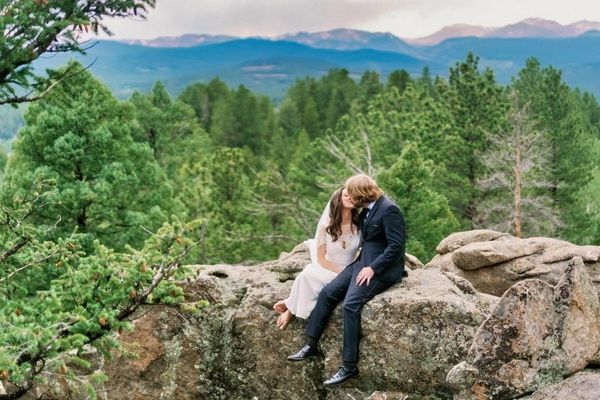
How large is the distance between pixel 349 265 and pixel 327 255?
359 millimetres

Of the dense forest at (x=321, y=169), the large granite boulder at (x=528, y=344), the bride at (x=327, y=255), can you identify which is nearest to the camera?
the large granite boulder at (x=528, y=344)

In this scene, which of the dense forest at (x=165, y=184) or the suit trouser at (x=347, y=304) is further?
the suit trouser at (x=347, y=304)

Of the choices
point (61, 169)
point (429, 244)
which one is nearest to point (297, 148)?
point (429, 244)

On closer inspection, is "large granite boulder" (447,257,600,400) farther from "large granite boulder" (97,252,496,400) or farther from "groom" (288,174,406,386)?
"groom" (288,174,406,386)

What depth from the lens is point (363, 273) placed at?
8.28 meters

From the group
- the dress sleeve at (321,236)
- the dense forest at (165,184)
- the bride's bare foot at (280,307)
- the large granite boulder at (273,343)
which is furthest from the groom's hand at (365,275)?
the dense forest at (165,184)

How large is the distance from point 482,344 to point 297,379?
10.1 ft

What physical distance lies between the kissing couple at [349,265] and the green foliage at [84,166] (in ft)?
36.3

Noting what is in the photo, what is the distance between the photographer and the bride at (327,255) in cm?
866

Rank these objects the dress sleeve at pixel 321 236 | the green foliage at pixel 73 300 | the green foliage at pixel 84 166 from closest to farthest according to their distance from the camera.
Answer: the green foliage at pixel 73 300 < the dress sleeve at pixel 321 236 < the green foliage at pixel 84 166

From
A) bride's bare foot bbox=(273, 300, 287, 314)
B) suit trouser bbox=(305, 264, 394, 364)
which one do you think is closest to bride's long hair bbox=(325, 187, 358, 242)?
suit trouser bbox=(305, 264, 394, 364)

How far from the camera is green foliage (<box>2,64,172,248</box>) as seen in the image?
1820 centimetres

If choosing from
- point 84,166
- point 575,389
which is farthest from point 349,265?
point 84,166

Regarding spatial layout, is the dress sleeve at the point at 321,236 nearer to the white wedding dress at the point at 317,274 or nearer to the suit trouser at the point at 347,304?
the white wedding dress at the point at 317,274
